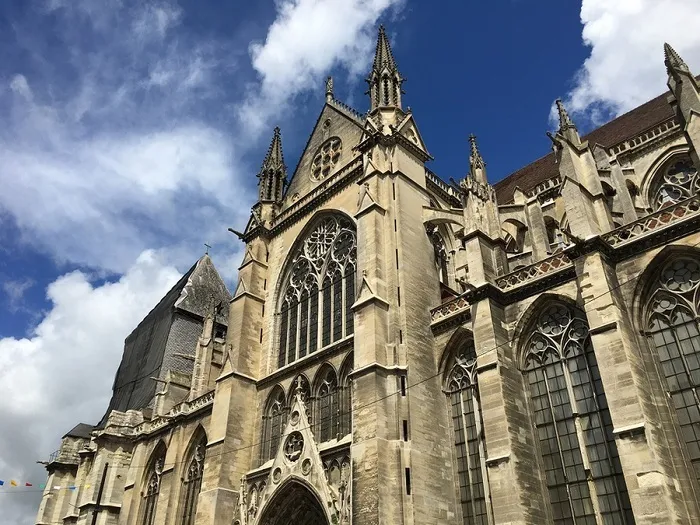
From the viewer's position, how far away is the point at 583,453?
1191 cm

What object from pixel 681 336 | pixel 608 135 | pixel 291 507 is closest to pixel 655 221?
pixel 681 336

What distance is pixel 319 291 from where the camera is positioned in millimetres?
19453

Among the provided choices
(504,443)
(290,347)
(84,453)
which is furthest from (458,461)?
(84,453)

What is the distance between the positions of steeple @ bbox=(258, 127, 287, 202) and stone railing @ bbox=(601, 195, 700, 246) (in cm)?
1408

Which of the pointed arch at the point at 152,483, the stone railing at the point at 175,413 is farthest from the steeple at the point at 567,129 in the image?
the pointed arch at the point at 152,483

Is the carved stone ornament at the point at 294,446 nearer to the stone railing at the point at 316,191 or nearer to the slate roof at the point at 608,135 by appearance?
the stone railing at the point at 316,191

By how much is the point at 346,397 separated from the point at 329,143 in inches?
416

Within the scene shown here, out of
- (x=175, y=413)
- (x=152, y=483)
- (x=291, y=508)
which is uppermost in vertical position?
(x=175, y=413)

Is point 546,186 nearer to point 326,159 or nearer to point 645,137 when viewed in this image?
point 645,137

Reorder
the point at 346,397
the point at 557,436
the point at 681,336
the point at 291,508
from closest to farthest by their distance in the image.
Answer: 1. the point at 681,336
2. the point at 557,436
3. the point at 291,508
4. the point at 346,397

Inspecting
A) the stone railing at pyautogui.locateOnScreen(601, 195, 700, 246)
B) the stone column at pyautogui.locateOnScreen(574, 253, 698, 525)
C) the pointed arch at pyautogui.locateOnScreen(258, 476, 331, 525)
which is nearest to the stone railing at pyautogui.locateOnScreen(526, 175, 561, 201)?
the stone railing at pyautogui.locateOnScreen(601, 195, 700, 246)

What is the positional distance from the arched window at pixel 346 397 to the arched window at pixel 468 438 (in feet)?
9.00

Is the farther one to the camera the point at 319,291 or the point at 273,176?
the point at 273,176

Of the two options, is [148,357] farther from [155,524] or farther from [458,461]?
[458,461]
